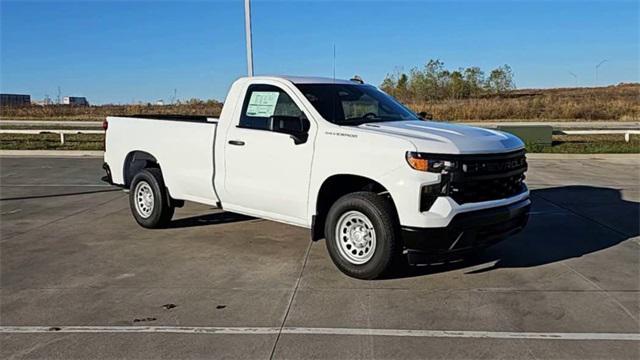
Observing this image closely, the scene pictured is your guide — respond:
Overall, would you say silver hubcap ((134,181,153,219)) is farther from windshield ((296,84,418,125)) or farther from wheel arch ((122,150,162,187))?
windshield ((296,84,418,125))

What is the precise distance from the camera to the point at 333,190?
5.91 meters

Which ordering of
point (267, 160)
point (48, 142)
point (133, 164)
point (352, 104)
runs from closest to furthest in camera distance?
point (267, 160) → point (352, 104) → point (133, 164) → point (48, 142)

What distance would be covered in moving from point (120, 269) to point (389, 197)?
293cm

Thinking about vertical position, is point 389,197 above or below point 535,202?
above

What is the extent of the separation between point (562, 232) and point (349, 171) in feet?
12.2

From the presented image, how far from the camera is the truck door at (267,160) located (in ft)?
19.5

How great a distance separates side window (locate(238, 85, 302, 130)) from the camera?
20.6ft

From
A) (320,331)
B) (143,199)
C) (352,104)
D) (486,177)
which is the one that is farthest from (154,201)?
(486,177)

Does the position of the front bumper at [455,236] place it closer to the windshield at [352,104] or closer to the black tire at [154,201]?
the windshield at [352,104]

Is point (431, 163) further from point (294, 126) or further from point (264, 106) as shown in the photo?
point (264, 106)

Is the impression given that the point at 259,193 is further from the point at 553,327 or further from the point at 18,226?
the point at 18,226

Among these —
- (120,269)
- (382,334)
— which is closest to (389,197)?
(382,334)

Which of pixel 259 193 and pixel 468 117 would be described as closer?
pixel 259 193

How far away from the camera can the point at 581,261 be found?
20.5ft
